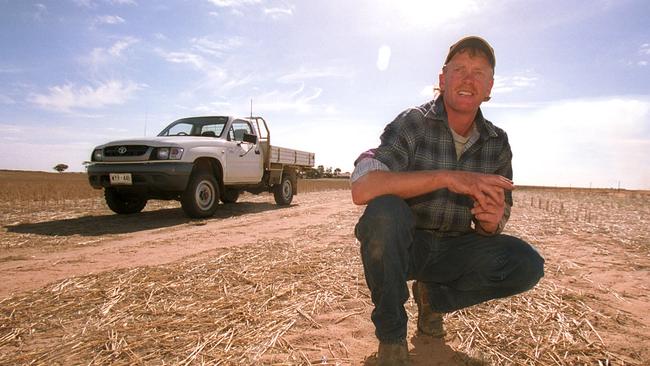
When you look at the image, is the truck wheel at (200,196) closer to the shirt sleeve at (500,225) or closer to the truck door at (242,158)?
the truck door at (242,158)

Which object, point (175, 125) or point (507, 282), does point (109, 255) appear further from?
point (175, 125)

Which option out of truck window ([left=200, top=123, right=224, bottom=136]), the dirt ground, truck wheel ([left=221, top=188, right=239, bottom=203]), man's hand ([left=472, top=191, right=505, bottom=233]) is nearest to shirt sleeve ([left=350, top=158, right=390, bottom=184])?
man's hand ([left=472, top=191, right=505, bottom=233])

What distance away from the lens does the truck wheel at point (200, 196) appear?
723cm

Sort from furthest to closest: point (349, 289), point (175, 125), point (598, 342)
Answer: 1. point (175, 125)
2. point (349, 289)
3. point (598, 342)

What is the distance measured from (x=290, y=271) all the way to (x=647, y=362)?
2.46 m

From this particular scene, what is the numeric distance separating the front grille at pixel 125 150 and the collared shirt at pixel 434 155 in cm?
603

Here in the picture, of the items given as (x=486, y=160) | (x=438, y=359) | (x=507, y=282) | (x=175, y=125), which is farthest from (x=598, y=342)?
(x=175, y=125)

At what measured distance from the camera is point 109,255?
419 cm

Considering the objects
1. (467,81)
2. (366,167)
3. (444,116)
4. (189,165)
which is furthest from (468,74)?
(189,165)

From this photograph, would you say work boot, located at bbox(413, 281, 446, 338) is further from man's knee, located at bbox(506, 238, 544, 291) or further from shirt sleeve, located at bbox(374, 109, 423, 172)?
shirt sleeve, located at bbox(374, 109, 423, 172)

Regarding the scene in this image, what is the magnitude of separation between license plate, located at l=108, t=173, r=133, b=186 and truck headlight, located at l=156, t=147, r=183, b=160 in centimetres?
59

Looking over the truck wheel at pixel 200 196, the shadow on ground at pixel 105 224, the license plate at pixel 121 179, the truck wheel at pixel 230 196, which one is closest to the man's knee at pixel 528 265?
the shadow on ground at pixel 105 224

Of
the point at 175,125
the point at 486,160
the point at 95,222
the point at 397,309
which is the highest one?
the point at 175,125

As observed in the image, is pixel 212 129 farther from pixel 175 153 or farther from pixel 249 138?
pixel 175 153
